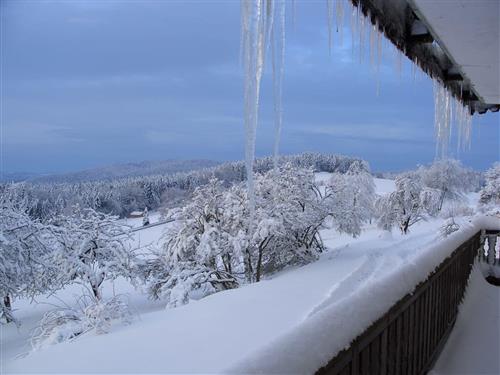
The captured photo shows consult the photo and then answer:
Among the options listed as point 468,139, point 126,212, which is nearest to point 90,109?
point 126,212

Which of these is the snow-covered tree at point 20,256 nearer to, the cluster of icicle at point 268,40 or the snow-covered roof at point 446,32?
the cluster of icicle at point 268,40

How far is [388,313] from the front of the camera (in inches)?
75.3

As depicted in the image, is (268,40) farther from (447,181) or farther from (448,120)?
(447,181)

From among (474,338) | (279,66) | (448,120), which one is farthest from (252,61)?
(448,120)

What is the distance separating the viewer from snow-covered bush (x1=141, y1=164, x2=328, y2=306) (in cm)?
1558

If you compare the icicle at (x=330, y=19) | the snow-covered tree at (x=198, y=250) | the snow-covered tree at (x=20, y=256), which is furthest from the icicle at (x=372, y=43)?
the snow-covered tree at (x=20, y=256)

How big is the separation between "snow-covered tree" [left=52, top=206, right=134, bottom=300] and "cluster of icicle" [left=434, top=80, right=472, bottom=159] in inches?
569

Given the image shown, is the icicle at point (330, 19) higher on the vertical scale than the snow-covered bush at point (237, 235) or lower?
higher

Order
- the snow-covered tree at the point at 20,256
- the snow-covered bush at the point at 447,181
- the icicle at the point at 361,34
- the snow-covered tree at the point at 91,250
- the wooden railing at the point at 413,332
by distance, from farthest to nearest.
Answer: the snow-covered bush at the point at 447,181, the snow-covered tree at the point at 91,250, the snow-covered tree at the point at 20,256, the icicle at the point at 361,34, the wooden railing at the point at 413,332

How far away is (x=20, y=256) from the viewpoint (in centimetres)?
1323

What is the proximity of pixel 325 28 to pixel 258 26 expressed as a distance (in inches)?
34.9

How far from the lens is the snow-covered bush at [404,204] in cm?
3152

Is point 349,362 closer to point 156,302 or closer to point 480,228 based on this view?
point 480,228

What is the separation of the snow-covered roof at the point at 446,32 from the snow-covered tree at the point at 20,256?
13.5m
